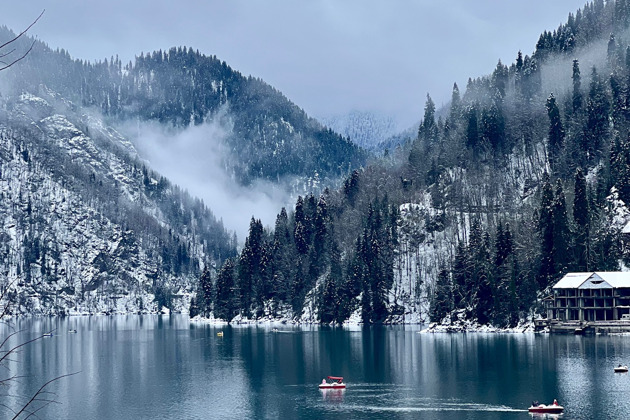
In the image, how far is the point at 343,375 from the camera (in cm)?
11075

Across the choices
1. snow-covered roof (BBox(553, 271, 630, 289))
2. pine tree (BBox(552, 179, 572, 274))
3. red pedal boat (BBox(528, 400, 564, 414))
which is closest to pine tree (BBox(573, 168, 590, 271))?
pine tree (BBox(552, 179, 572, 274))

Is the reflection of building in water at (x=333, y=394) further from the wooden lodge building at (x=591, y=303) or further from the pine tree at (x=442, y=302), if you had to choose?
the pine tree at (x=442, y=302)

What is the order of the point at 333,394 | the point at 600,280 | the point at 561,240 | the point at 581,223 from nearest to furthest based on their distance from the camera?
1. the point at 333,394
2. the point at 600,280
3. the point at 561,240
4. the point at 581,223

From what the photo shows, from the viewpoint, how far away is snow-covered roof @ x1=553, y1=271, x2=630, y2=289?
154250 millimetres

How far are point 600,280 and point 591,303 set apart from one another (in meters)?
6.77

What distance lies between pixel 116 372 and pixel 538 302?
103 meters

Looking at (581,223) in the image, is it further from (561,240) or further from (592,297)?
(592,297)

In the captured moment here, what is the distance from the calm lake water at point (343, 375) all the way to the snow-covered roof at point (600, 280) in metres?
11.6

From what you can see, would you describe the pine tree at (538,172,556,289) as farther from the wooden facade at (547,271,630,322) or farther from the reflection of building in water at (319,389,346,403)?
the reflection of building in water at (319,389,346,403)

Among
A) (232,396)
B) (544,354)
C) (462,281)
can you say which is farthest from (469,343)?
(232,396)

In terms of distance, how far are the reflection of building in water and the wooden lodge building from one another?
82617 mm

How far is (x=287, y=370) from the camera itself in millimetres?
118125

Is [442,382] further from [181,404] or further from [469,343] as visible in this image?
[469,343]

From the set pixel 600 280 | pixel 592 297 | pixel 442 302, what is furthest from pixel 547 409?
pixel 442 302
